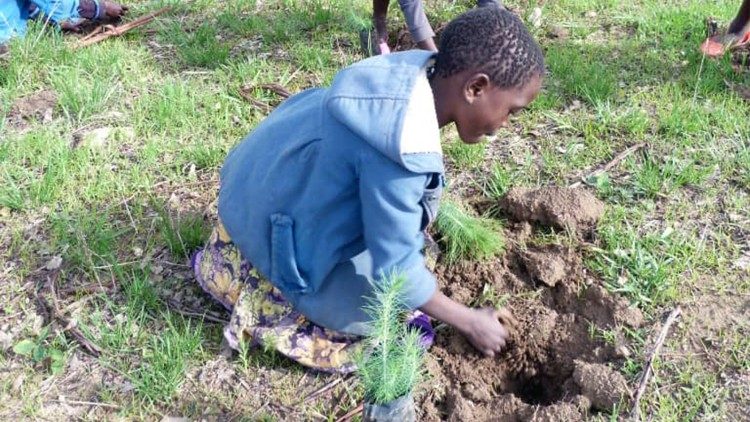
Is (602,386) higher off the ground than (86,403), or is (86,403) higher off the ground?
(602,386)

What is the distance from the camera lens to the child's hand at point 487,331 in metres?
2.26

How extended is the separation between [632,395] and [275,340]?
1.14 meters

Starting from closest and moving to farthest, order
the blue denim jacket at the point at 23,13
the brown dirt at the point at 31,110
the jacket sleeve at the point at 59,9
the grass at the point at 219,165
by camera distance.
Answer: the grass at the point at 219,165, the brown dirt at the point at 31,110, the blue denim jacket at the point at 23,13, the jacket sleeve at the point at 59,9

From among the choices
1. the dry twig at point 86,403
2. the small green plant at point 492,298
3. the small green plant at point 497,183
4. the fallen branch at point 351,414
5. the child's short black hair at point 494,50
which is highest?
the child's short black hair at point 494,50

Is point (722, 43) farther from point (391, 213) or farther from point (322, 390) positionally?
point (322, 390)

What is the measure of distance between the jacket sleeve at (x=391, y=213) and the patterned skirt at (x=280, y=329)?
457mm

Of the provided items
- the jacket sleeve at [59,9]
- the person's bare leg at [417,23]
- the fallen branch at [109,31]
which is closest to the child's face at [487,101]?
the person's bare leg at [417,23]

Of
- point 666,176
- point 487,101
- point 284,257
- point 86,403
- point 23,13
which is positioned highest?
point 487,101

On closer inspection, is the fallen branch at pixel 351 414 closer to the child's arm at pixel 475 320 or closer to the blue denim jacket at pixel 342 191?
the blue denim jacket at pixel 342 191

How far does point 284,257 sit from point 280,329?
0.34m

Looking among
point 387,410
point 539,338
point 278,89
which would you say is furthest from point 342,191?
point 278,89

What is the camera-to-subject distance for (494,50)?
186cm

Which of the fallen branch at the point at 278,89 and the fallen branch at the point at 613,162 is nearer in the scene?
the fallen branch at the point at 613,162

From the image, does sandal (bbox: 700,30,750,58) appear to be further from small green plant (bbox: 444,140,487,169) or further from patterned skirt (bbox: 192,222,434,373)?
patterned skirt (bbox: 192,222,434,373)
